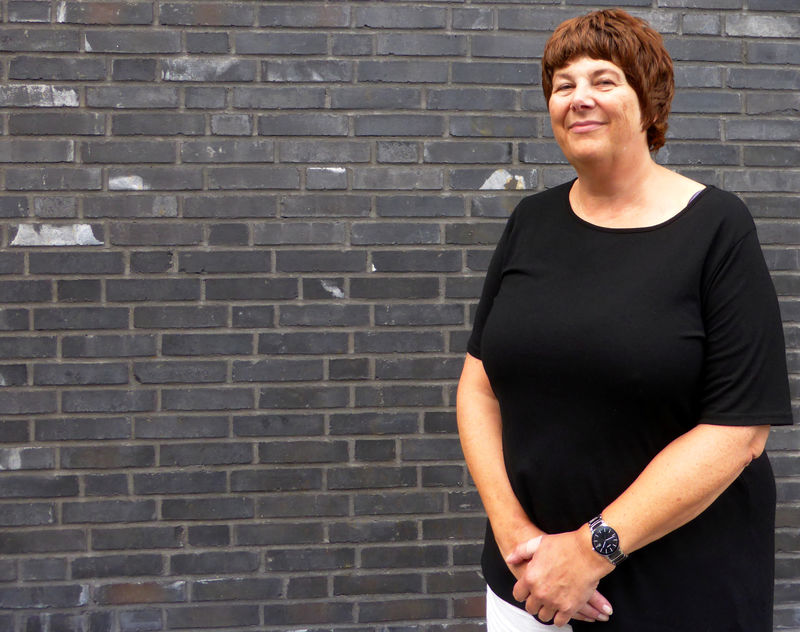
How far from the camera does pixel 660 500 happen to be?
1.49 metres

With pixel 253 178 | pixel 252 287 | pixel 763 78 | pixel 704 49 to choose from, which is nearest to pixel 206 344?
pixel 252 287

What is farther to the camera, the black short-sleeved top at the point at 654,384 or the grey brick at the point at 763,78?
the grey brick at the point at 763,78

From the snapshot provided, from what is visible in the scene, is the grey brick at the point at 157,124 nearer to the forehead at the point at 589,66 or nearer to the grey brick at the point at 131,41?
the grey brick at the point at 131,41

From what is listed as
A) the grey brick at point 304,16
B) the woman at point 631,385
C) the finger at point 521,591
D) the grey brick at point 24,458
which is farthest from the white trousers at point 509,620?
the grey brick at point 304,16

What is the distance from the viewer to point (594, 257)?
1.65 m

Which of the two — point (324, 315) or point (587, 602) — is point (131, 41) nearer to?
point (324, 315)

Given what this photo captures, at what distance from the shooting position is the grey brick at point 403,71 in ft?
9.88

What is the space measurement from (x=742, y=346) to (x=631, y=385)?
0.22 meters

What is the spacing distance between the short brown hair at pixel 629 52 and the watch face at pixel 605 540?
86cm

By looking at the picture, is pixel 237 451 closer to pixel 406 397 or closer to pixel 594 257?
pixel 406 397

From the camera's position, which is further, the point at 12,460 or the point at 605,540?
the point at 12,460

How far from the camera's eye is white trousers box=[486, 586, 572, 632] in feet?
5.60

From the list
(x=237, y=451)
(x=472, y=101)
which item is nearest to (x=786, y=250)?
(x=472, y=101)

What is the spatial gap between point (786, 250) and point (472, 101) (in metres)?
1.38
